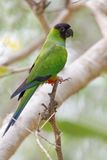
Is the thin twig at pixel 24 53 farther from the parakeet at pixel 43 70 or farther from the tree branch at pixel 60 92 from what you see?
the parakeet at pixel 43 70

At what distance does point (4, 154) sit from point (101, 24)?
0.95 m

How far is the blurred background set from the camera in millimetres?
3105

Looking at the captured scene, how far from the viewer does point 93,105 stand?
3.63 meters

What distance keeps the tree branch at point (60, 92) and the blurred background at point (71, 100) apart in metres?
0.65

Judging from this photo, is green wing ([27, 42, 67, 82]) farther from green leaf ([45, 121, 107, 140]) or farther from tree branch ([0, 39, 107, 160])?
green leaf ([45, 121, 107, 140])

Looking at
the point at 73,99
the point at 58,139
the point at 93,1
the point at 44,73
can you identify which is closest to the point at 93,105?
the point at 73,99

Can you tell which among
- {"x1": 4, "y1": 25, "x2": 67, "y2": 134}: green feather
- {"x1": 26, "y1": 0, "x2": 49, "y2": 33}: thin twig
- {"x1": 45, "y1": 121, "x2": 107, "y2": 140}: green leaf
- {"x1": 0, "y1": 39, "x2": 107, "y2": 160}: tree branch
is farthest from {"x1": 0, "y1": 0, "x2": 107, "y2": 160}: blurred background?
{"x1": 4, "y1": 25, "x2": 67, "y2": 134}: green feather

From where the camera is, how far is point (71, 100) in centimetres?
366

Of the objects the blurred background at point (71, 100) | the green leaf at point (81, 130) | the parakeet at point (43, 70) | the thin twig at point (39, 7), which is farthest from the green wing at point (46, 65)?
the green leaf at point (81, 130)

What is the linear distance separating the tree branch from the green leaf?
803 mm

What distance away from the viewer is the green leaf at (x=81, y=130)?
2949 mm

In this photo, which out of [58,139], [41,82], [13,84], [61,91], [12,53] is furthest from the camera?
[13,84]

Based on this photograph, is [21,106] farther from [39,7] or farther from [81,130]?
[81,130]

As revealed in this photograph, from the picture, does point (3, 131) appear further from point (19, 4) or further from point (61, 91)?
point (19, 4)
